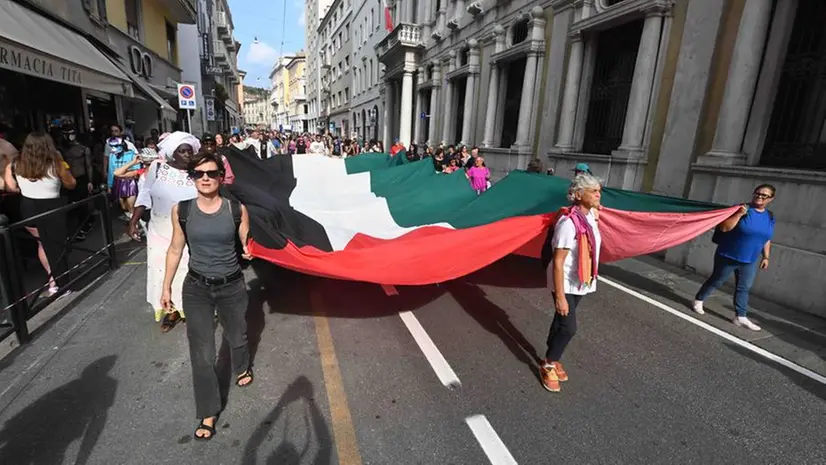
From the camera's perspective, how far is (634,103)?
29.0ft

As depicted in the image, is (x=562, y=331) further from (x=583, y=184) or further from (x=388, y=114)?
(x=388, y=114)

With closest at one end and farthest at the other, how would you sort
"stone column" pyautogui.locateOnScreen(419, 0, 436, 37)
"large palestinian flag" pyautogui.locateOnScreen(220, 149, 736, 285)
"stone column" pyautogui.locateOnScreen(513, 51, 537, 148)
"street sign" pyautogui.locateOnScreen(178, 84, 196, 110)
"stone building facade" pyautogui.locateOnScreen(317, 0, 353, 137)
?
"large palestinian flag" pyautogui.locateOnScreen(220, 149, 736, 285), "street sign" pyautogui.locateOnScreen(178, 84, 196, 110), "stone column" pyautogui.locateOnScreen(513, 51, 537, 148), "stone column" pyautogui.locateOnScreen(419, 0, 436, 37), "stone building facade" pyautogui.locateOnScreen(317, 0, 353, 137)

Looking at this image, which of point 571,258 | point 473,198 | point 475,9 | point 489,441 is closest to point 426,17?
point 475,9

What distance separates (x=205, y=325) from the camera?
2.77m

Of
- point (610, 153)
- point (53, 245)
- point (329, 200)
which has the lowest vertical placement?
point (53, 245)

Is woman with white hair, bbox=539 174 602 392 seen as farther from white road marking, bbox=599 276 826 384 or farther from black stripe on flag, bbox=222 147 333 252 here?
white road marking, bbox=599 276 826 384

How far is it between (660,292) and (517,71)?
36.5 feet

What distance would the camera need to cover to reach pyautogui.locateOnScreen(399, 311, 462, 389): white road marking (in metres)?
3.50

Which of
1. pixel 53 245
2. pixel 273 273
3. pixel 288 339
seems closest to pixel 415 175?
pixel 273 273

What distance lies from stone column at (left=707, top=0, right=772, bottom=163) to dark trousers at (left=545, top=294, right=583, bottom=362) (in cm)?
544

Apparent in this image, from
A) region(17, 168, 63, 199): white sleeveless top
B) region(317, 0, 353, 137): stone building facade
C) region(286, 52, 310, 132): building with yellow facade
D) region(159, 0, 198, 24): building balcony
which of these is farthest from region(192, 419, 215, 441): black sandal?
region(286, 52, 310, 132): building with yellow facade

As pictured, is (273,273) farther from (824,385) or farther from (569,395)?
(824,385)

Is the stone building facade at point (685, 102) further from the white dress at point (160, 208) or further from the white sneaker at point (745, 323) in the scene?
the white dress at point (160, 208)

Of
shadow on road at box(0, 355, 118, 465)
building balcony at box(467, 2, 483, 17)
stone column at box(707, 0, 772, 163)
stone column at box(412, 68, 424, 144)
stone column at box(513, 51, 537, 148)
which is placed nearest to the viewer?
shadow on road at box(0, 355, 118, 465)
